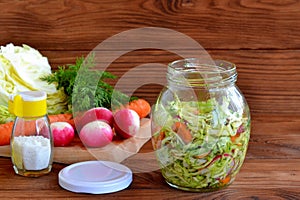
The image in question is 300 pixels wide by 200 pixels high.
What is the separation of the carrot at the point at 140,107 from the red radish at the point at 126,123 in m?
0.11

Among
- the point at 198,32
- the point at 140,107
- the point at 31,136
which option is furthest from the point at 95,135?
the point at 198,32

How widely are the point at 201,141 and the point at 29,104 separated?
0.37 meters

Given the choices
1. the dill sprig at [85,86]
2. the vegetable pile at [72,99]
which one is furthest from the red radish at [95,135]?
the dill sprig at [85,86]

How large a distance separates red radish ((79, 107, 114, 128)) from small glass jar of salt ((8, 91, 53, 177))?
163 mm

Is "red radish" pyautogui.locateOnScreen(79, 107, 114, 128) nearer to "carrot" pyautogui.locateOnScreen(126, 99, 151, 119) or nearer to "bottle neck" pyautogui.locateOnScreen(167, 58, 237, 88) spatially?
"carrot" pyautogui.locateOnScreen(126, 99, 151, 119)

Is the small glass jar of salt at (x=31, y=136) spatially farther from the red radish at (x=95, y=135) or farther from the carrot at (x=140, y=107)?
the carrot at (x=140, y=107)

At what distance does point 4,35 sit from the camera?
1624mm

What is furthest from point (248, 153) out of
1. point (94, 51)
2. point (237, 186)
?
point (94, 51)

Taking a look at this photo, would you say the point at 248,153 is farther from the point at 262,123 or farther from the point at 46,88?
the point at 46,88

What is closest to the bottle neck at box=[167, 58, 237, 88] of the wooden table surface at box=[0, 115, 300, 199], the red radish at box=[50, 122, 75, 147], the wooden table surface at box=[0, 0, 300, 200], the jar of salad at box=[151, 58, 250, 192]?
the jar of salad at box=[151, 58, 250, 192]

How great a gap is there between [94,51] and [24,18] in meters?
0.22

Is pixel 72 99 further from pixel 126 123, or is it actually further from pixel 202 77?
pixel 202 77

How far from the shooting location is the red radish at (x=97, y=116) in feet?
4.52

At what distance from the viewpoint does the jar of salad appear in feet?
3.47
